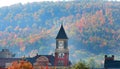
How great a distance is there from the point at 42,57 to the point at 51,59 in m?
2.19

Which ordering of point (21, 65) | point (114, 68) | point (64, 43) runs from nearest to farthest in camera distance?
point (21, 65), point (114, 68), point (64, 43)

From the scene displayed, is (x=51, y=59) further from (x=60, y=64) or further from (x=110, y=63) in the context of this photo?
(x=110, y=63)

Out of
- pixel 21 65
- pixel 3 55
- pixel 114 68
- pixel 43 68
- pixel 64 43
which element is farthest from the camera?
pixel 3 55

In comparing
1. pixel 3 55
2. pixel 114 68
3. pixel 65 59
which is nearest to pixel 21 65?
pixel 114 68

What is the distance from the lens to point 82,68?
8956 cm

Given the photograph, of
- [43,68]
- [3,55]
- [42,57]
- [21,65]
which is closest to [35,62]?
[42,57]

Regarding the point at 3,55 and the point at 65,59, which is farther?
the point at 3,55

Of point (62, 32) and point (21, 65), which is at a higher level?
point (62, 32)

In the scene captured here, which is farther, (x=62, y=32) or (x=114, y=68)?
(x=62, y=32)

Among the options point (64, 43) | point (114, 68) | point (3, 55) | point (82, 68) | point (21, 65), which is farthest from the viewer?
point (3, 55)

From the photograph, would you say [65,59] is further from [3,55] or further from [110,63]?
[3,55]

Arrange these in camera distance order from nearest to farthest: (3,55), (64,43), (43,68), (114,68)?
(114,68) < (43,68) < (64,43) < (3,55)

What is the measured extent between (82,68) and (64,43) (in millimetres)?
35019

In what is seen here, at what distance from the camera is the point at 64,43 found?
12438 cm
